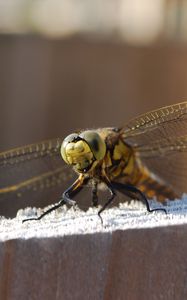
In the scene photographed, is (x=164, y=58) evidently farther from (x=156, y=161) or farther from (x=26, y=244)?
(x=26, y=244)

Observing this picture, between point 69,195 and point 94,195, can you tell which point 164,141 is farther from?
point 69,195

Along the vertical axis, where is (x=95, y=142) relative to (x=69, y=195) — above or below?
above

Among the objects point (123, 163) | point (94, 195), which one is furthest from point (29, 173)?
point (94, 195)

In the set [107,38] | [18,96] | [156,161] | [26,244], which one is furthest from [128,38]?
[26,244]

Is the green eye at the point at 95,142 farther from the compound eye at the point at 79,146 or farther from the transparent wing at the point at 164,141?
the transparent wing at the point at 164,141

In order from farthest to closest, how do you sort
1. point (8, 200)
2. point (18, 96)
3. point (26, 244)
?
1. point (18, 96)
2. point (8, 200)
3. point (26, 244)

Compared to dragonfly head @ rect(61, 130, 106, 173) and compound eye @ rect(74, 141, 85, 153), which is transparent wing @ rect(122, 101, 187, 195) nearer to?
dragonfly head @ rect(61, 130, 106, 173)

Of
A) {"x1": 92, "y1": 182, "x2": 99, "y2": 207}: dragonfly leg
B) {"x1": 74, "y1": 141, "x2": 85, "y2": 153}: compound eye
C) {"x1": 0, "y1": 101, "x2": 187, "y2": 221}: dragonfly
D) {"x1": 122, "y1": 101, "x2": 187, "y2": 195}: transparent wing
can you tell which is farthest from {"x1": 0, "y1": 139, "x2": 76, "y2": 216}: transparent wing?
{"x1": 74, "y1": 141, "x2": 85, "y2": 153}: compound eye
